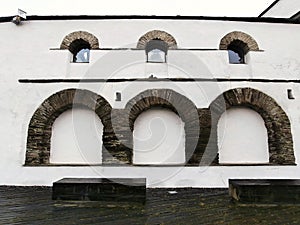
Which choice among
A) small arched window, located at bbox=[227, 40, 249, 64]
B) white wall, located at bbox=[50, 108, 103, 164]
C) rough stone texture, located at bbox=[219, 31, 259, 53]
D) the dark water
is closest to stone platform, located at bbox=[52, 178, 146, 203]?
the dark water

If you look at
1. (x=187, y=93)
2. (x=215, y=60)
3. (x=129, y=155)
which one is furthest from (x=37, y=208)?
(x=215, y=60)

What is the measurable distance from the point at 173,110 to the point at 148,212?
3121 millimetres

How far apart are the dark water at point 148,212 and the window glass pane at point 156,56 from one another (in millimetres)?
3627

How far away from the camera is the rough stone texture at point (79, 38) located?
7324 mm

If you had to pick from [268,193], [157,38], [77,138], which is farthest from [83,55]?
[268,193]

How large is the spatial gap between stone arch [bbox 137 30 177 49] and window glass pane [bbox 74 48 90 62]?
1.49 m

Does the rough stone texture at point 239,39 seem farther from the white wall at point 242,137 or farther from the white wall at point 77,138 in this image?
the white wall at point 77,138

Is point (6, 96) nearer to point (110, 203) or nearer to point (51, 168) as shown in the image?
point (51, 168)

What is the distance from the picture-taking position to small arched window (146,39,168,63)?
7.48 m

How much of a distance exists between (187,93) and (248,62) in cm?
185

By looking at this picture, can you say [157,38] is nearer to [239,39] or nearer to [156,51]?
[156,51]

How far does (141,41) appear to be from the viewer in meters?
7.33

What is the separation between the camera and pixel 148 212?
429cm

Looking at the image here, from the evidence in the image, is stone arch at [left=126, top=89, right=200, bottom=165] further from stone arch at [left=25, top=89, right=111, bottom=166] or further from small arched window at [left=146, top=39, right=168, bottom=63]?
small arched window at [left=146, top=39, right=168, bottom=63]
